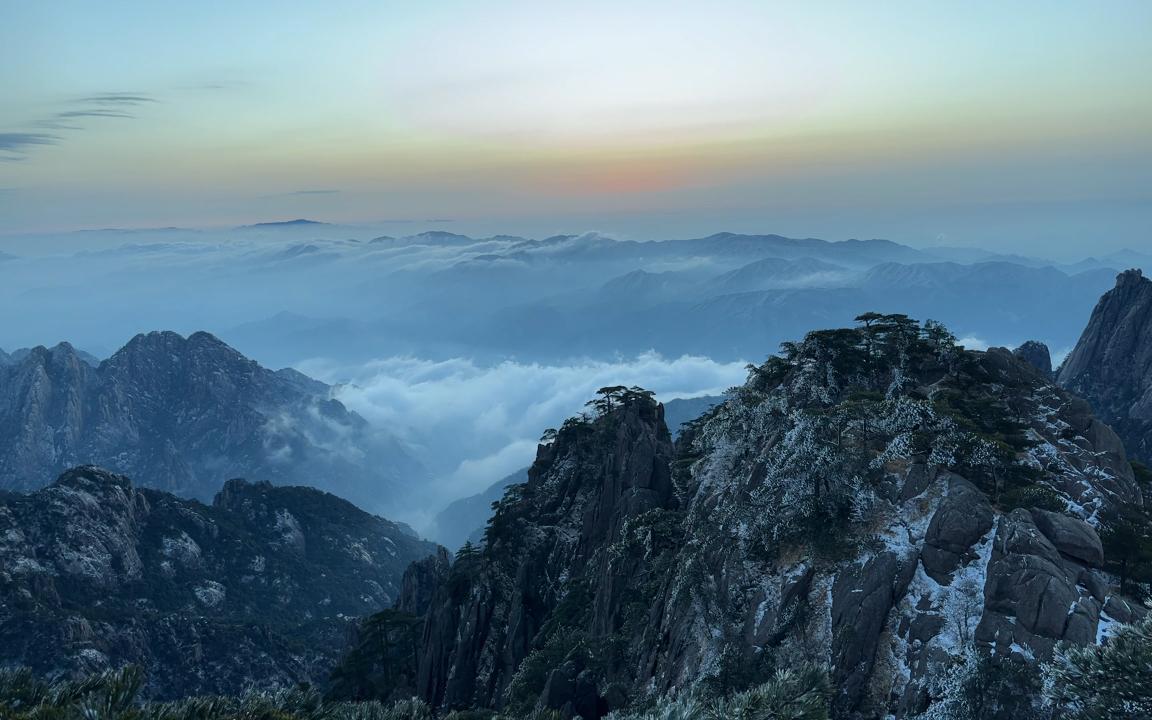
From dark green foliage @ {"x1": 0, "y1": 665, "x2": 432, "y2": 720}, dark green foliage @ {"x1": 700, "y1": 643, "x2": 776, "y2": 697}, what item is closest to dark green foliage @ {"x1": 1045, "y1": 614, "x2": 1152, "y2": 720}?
dark green foliage @ {"x1": 700, "y1": 643, "x2": 776, "y2": 697}

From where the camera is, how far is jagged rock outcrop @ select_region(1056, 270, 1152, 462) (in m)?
168

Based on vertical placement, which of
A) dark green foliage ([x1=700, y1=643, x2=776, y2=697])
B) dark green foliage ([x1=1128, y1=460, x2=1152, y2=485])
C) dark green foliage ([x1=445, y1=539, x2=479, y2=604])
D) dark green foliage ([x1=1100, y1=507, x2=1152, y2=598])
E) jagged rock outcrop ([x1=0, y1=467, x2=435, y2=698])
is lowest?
jagged rock outcrop ([x1=0, y1=467, x2=435, y2=698])

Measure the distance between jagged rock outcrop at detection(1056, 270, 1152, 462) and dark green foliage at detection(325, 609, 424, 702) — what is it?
529 ft

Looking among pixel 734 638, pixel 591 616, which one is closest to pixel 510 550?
pixel 591 616

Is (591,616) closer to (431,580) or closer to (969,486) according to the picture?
(969,486)

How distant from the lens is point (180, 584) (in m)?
144

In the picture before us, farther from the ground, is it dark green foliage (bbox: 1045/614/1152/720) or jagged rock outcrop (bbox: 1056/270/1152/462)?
dark green foliage (bbox: 1045/614/1152/720)

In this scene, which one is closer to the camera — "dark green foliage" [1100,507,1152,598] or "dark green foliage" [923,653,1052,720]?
"dark green foliage" [923,653,1052,720]

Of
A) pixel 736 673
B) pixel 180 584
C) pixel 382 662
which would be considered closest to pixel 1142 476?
pixel 736 673

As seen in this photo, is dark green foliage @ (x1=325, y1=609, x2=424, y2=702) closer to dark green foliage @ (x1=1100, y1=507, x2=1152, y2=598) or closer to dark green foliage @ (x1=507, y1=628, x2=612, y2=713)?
dark green foliage @ (x1=507, y1=628, x2=612, y2=713)

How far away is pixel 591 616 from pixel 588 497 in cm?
2422

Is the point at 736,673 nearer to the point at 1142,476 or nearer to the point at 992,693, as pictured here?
the point at 992,693

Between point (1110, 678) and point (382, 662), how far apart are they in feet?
248

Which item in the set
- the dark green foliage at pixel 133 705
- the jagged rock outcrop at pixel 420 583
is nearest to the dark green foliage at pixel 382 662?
the jagged rock outcrop at pixel 420 583
